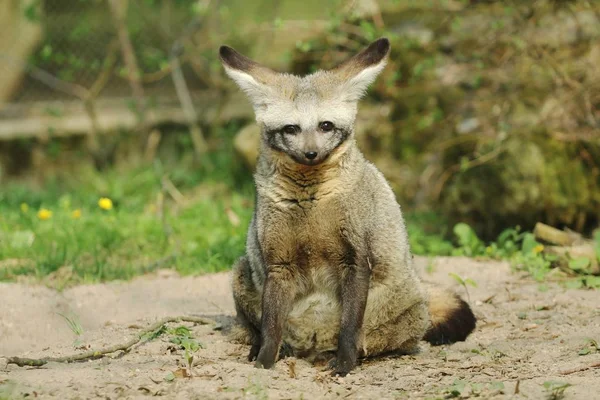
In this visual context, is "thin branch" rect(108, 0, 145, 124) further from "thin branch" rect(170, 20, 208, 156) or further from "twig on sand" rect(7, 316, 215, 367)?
"twig on sand" rect(7, 316, 215, 367)

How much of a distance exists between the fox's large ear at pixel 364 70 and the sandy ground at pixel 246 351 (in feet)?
5.27

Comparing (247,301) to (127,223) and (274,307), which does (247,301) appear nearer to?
(274,307)

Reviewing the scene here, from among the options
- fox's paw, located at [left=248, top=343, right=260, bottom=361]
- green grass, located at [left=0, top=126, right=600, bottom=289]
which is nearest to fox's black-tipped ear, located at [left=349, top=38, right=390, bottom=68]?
fox's paw, located at [left=248, top=343, right=260, bottom=361]

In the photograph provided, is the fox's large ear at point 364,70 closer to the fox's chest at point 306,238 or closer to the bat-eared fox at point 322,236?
the bat-eared fox at point 322,236

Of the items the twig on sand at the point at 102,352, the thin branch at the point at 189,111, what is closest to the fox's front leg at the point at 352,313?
the twig on sand at the point at 102,352

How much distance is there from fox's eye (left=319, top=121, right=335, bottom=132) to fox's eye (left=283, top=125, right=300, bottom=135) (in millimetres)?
Result: 134

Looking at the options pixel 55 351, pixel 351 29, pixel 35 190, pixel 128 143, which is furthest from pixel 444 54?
pixel 55 351

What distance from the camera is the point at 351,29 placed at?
935cm

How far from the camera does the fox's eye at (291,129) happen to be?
446cm

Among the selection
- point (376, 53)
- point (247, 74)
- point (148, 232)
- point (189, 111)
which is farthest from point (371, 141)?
point (247, 74)

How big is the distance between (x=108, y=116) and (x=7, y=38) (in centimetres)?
165

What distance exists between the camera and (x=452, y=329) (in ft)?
16.5

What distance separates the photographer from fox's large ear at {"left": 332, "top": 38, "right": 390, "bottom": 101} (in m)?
4.61

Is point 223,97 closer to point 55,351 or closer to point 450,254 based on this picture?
point 450,254
